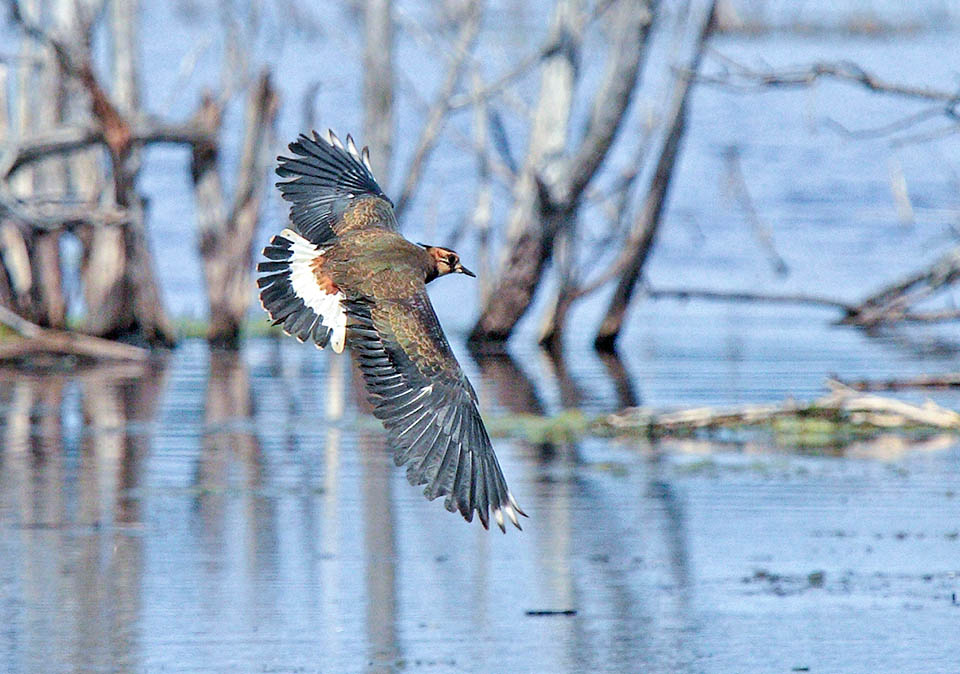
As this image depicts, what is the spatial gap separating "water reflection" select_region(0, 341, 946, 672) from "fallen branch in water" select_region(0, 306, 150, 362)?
1581mm

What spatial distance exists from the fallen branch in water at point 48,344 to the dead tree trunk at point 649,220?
370 cm

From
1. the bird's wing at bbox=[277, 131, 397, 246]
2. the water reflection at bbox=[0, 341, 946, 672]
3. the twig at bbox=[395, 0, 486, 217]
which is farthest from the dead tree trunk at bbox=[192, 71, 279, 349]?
the bird's wing at bbox=[277, 131, 397, 246]

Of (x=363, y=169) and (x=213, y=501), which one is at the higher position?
(x=363, y=169)

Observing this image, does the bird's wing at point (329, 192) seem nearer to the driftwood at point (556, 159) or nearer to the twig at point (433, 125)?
the driftwood at point (556, 159)

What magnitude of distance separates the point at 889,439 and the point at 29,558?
4.77m

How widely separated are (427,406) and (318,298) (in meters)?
0.70

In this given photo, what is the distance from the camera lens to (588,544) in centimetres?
802

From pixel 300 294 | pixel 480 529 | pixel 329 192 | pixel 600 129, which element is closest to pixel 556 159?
pixel 600 129

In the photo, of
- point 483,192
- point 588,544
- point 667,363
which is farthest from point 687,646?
point 483,192

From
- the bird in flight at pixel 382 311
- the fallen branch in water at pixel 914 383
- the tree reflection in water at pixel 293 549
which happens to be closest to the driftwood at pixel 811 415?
the tree reflection in water at pixel 293 549

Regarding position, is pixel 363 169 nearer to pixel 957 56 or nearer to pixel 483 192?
pixel 483 192

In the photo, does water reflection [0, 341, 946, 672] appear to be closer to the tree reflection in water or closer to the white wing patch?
the tree reflection in water

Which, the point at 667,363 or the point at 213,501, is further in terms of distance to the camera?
the point at 667,363

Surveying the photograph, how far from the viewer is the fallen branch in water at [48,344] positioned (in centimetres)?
1320
